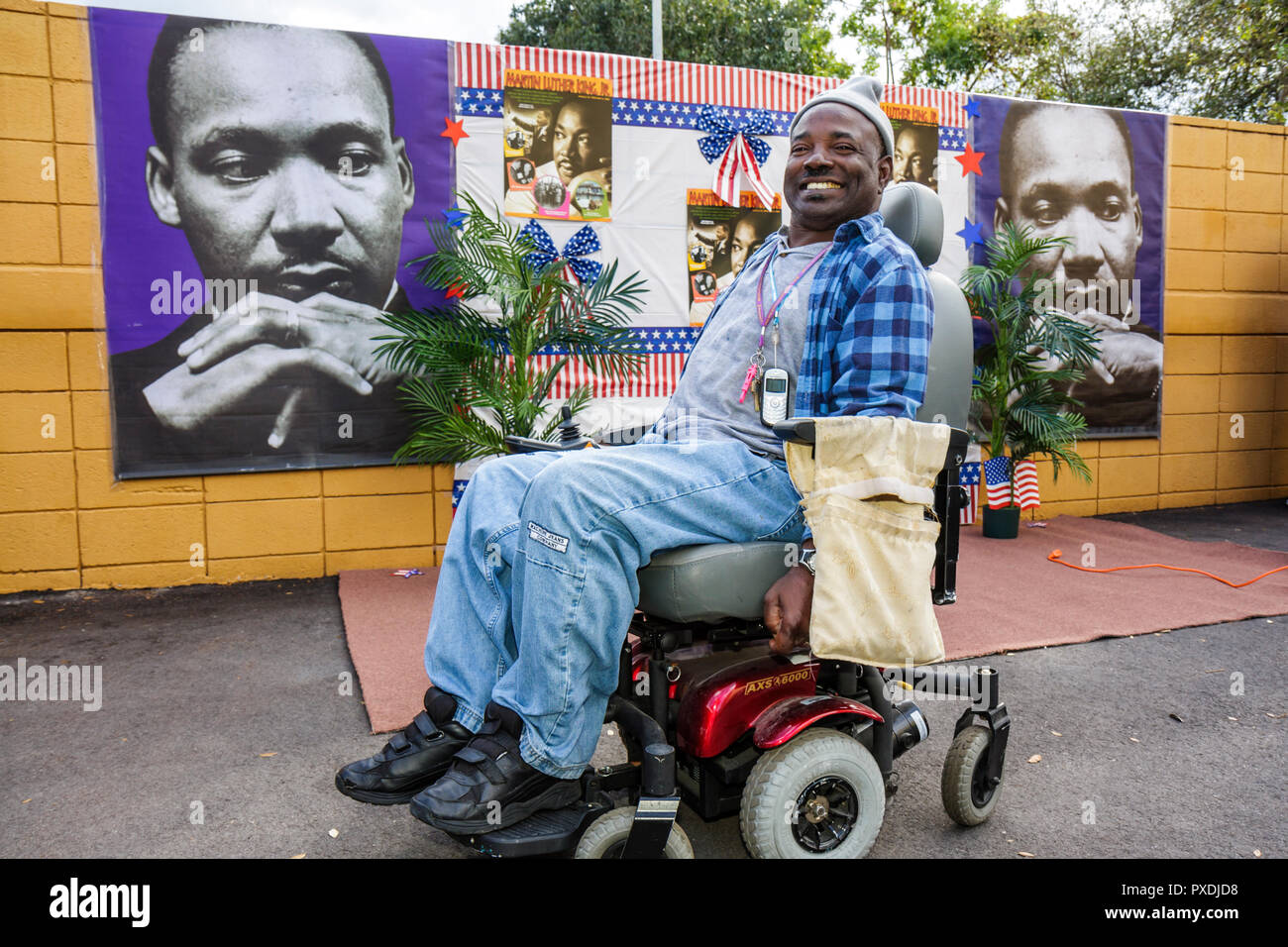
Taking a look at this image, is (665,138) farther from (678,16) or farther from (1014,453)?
(678,16)

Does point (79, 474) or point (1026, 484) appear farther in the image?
point (1026, 484)

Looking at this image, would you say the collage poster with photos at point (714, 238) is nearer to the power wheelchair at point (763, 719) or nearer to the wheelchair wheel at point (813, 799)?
the power wheelchair at point (763, 719)

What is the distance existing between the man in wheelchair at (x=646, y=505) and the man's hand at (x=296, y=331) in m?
2.62

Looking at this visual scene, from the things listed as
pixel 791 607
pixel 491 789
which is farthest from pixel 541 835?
pixel 791 607

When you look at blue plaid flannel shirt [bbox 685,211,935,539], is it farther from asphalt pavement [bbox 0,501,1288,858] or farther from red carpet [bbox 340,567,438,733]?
red carpet [bbox 340,567,438,733]

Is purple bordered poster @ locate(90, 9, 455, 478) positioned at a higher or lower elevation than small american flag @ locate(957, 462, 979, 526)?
higher

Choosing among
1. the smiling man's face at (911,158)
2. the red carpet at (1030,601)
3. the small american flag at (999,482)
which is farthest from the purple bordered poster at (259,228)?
the small american flag at (999,482)

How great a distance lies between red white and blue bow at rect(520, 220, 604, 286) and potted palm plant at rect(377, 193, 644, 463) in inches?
6.5

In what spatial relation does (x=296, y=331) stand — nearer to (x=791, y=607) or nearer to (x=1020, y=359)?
(x=791, y=607)

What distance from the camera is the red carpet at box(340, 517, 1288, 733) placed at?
300 cm

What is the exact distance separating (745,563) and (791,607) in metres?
0.11

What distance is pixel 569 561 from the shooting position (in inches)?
56.8

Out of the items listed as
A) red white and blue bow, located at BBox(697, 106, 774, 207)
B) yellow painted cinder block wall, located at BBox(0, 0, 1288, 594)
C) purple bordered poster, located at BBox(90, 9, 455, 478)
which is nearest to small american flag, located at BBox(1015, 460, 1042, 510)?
red white and blue bow, located at BBox(697, 106, 774, 207)

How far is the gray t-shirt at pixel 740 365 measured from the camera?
5.82ft
